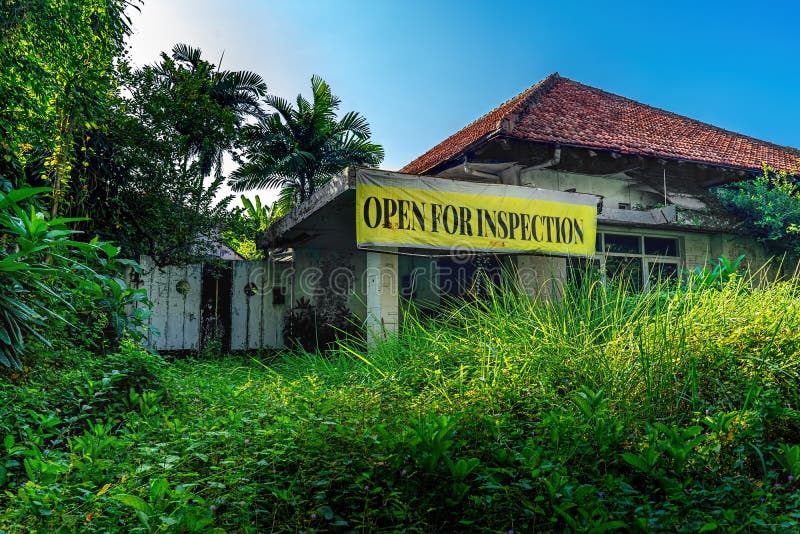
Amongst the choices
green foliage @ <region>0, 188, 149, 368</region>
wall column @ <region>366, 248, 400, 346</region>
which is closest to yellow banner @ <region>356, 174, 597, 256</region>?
wall column @ <region>366, 248, 400, 346</region>

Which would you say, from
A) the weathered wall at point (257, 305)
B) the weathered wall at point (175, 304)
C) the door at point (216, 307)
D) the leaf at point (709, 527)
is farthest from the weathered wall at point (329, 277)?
the leaf at point (709, 527)

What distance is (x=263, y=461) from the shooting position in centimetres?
226

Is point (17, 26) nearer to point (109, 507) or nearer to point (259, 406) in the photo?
point (259, 406)

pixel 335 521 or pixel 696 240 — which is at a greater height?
pixel 696 240

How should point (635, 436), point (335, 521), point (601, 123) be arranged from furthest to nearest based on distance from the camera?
point (601, 123) < point (635, 436) < point (335, 521)

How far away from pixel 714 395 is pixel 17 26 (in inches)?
207

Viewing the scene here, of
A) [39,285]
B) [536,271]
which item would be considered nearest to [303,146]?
[536,271]

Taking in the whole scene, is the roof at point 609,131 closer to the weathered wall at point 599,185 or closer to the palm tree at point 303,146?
the weathered wall at point 599,185

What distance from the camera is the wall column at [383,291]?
613 cm

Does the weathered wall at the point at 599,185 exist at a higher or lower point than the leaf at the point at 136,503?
higher

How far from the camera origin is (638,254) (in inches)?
362

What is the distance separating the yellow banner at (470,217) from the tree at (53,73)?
2.66m

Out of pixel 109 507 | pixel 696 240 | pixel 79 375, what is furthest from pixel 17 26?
pixel 696 240

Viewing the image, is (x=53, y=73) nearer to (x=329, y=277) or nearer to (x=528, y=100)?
(x=329, y=277)
